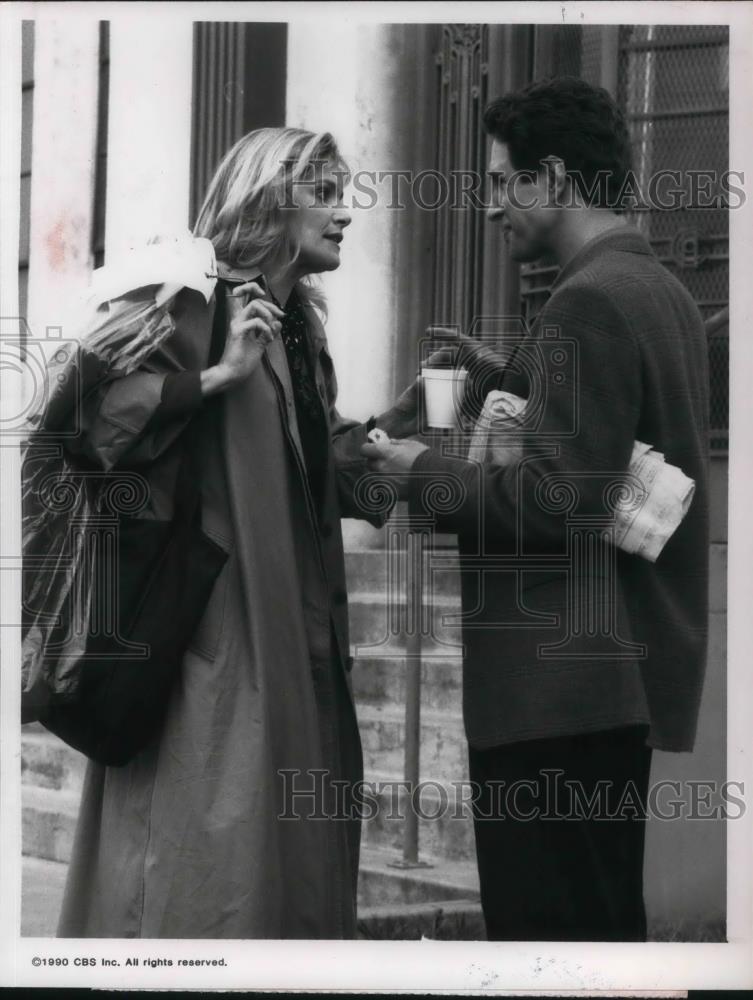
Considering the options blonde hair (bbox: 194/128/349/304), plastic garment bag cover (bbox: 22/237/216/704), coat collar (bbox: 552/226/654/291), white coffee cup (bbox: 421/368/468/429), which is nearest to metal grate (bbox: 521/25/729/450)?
white coffee cup (bbox: 421/368/468/429)

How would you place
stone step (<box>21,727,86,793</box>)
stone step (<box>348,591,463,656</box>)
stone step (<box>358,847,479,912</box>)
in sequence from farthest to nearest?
stone step (<box>21,727,86,793</box>) < stone step (<box>358,847,479,912</box>) < stone step (<box>348,591,463,656</box>)

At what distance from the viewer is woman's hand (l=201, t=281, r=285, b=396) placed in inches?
149

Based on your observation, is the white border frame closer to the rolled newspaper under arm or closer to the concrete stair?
the concrete stair

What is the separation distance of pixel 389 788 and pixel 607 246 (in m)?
1.51

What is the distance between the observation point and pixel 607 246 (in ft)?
12.6

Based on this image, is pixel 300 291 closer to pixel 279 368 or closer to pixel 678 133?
pixel 279 368

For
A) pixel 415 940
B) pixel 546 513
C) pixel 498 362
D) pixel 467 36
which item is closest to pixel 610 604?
pixel 546 513

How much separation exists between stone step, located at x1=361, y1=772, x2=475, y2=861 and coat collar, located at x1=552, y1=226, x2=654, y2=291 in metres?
1.35

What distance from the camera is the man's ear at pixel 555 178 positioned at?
3916mm

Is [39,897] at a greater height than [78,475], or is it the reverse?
[78,475]

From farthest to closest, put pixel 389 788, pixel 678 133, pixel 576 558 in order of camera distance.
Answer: pixel 678 133 < pixel 389 788 < pixel 576 558

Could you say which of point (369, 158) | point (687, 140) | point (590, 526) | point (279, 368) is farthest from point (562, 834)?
point (687, 140)

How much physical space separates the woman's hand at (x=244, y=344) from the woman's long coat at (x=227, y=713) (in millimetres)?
56

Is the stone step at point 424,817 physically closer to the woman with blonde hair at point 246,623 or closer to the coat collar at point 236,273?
the woman with blonde hair at point 246,623
